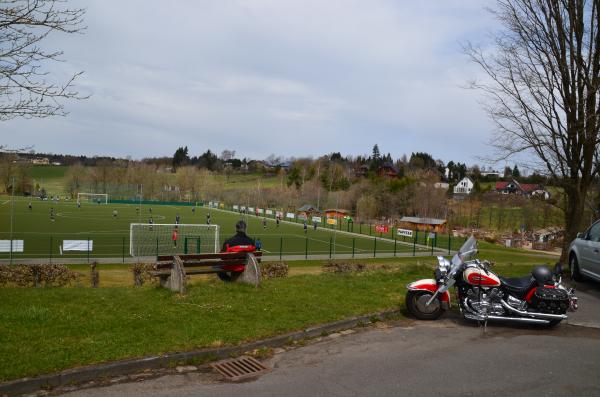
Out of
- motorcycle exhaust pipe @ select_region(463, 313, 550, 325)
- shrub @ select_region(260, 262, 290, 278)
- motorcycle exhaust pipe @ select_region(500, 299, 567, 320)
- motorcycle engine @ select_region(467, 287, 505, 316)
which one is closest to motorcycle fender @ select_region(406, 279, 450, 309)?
motorcycle engine @ select_region(467, 287, 505, 316)

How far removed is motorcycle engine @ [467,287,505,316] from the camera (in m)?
7.79

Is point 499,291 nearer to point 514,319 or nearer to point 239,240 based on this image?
point 514,319

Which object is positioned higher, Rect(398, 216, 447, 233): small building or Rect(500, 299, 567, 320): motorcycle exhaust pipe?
Rect(500, 299, 567, 320): motorcycle exhaust pipe

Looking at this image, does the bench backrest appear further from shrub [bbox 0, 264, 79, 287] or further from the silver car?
the silver car

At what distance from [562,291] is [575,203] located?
27.6 feet

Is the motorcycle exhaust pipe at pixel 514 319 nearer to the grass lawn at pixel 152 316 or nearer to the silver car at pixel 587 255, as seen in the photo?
the grass lawn at pixel 152 316

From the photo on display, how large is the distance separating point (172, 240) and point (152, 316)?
37.1 meters

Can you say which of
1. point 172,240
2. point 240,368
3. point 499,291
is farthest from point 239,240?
point 172,240

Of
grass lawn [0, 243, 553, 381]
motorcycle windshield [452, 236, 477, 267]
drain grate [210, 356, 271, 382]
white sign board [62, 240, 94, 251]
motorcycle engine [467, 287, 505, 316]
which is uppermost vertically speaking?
motorcycle windshield [452, 236, 477, 267]

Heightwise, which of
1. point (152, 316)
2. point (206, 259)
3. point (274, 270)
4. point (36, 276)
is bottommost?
point (36, 276)

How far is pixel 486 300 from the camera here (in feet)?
25.7

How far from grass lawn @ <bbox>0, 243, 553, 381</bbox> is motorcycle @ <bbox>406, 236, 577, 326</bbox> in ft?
4.09

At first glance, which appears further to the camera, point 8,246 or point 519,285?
point 8,246

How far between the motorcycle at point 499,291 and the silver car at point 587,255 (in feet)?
9.84
